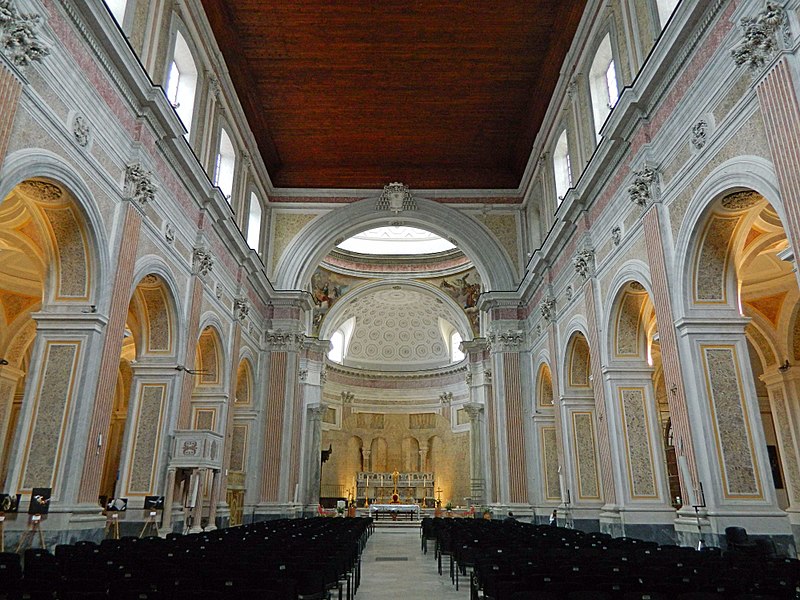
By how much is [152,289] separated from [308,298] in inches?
376

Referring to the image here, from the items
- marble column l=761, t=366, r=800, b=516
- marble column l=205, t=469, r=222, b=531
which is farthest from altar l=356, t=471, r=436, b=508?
marble column l=761, t=366, r=800, b=516

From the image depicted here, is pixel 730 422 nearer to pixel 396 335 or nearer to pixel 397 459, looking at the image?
pixel 397 459

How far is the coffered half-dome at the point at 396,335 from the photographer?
1423 inches

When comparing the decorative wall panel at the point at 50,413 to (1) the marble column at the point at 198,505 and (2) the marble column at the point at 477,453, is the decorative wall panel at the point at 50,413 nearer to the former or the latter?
(1) the marble column at the point at 198,505

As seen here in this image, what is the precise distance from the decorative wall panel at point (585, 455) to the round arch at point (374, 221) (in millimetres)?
6785

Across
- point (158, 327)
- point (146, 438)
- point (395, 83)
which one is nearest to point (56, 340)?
point (146, 438)

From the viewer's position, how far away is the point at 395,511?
28.4 metres

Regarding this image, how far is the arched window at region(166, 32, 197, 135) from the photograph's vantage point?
46.1 feet

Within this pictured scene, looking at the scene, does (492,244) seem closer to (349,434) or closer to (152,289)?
(152,289)

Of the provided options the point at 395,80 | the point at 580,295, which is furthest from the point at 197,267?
the point at 580,295

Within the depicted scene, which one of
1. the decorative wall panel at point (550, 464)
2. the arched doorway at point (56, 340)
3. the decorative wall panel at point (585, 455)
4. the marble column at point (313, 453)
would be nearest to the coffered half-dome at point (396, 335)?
the marble column at point (313, 453)

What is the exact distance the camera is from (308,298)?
22.4 metres

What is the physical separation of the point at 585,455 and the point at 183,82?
13.6m

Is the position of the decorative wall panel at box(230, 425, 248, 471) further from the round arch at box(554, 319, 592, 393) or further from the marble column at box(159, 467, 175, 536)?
the round arch at box(554, 319, 592, 393)
